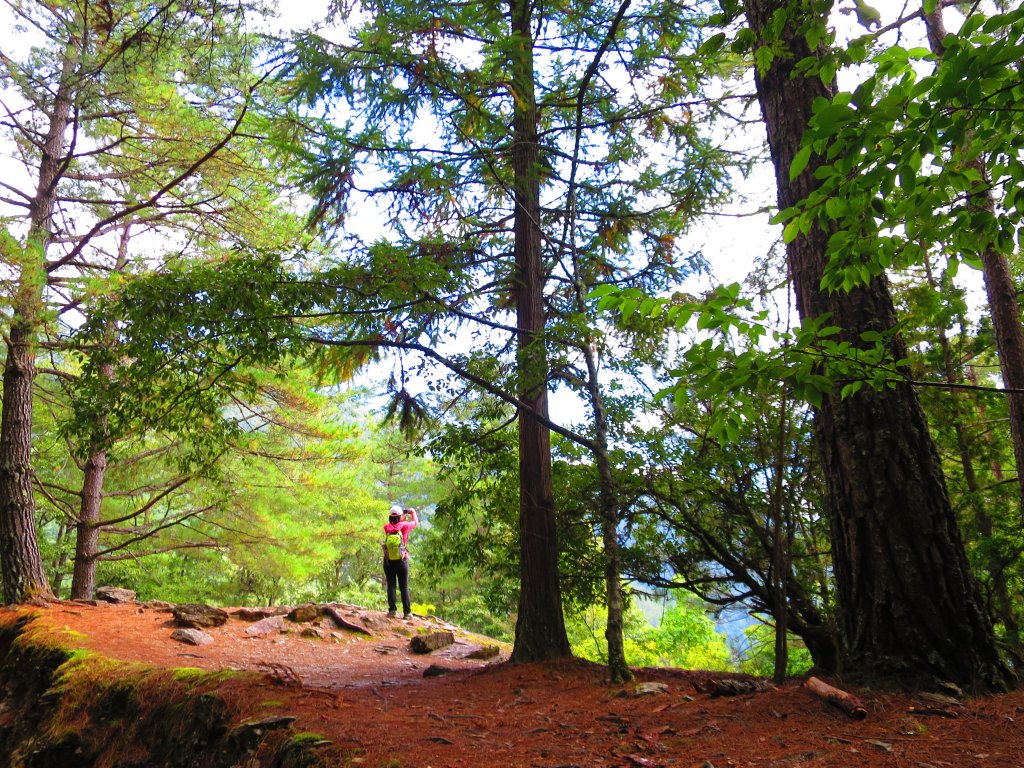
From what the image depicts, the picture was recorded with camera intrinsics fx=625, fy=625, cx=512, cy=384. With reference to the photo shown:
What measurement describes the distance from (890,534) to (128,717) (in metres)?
5.35

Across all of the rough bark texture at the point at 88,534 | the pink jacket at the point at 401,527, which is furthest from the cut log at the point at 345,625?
the rough bark texture at the point at 88,534

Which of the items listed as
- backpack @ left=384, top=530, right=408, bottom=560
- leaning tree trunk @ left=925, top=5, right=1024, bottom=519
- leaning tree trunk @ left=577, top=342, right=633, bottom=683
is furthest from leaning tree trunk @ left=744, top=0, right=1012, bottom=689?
backpack @ left=384, top=530, right=408, bottom=560

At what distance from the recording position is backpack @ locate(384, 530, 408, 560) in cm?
923

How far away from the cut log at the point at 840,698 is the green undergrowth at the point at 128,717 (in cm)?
239

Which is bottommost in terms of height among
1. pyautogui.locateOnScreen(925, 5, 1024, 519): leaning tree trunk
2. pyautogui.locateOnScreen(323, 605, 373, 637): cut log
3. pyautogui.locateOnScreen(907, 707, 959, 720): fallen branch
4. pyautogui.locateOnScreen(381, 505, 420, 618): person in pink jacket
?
pyautogui.locateOnScreen(323, 605, 373, 637): cut log

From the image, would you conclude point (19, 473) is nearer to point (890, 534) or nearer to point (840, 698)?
point (840, 698)

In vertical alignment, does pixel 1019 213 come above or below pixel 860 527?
above

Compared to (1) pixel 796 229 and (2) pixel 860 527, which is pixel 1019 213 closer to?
(1) pixel 796 229

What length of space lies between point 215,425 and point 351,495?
8.85 meters

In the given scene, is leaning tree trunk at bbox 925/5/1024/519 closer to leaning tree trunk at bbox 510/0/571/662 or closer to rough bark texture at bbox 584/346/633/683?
rough bark texture at bbox 584/346/633/683

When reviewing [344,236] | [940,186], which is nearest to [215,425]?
[344,236]

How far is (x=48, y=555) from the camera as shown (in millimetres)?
16000

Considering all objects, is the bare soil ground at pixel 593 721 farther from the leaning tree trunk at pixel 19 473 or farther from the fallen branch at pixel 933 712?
the leaning tree trunk at pixel 19 473

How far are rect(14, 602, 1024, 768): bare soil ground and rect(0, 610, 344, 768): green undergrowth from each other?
5.6 inches
